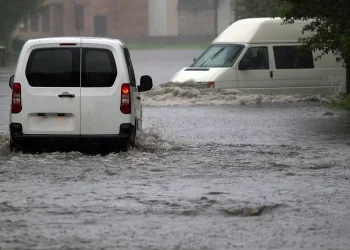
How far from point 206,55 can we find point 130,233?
68.9 ft

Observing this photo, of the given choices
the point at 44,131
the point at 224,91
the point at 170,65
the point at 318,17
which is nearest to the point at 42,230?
the point at 44,131

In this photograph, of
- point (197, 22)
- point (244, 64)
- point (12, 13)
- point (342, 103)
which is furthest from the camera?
point (197, 22)

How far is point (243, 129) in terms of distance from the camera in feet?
71.1

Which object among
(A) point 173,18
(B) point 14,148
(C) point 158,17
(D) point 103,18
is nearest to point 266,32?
(B) point 14,148

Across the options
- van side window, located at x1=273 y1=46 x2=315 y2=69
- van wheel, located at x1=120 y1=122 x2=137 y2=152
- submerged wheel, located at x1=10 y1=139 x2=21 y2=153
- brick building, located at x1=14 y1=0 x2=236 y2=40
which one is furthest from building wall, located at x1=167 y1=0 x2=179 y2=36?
submerged wheel, located at x1=10 y1=139 x2=21 y2=153

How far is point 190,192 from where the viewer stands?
41.0ft

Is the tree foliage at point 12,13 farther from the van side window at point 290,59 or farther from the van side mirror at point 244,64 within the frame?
the van side mirror at point 244,64

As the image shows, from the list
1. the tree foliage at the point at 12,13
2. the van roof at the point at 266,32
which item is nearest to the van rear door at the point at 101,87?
the van roof at the point at 266,32

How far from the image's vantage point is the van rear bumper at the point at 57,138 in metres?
15.8

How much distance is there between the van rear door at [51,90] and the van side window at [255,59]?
1375 cm

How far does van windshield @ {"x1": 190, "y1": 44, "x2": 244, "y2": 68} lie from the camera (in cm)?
2940

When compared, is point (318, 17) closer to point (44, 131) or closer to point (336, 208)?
point (44, 131)

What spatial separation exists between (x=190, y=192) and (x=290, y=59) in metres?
17.9

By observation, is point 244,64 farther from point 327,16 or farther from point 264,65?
point 327,16
